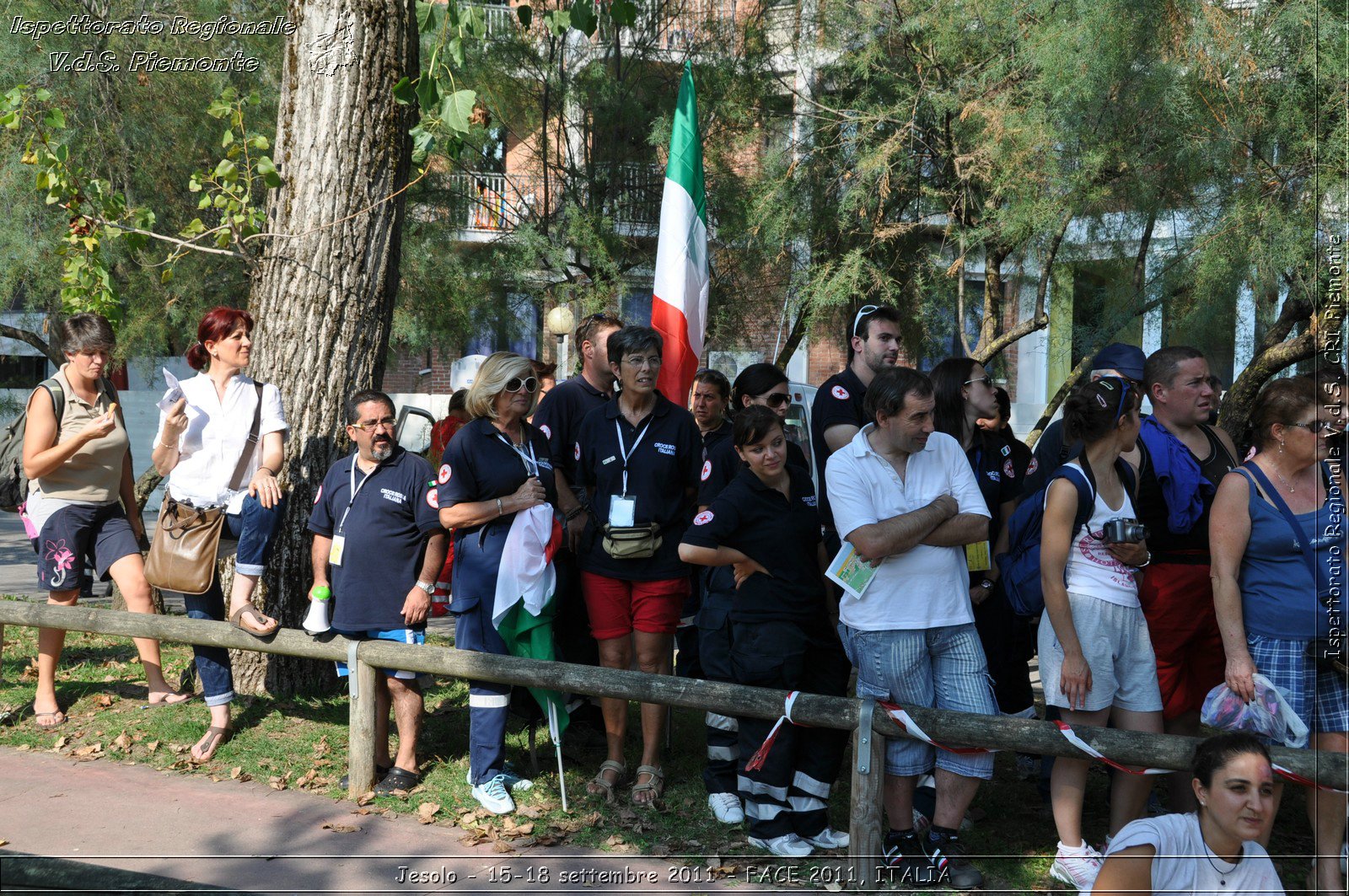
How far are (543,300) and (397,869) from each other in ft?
42.7

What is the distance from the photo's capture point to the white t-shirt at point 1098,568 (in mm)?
4254

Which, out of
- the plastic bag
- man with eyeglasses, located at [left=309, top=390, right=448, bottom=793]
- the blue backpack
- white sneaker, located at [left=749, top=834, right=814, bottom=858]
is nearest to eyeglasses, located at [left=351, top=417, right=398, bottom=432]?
man with eyeglasses, located at [left=309, top=390, right=448, bottom=793]

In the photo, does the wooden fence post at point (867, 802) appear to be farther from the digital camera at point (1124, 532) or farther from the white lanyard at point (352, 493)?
the white lanyard at point (352, 493)

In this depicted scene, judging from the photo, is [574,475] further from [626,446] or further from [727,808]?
[727,808]

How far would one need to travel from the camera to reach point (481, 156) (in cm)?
1585

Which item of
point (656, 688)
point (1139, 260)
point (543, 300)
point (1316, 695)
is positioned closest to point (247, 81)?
point (543, 300)

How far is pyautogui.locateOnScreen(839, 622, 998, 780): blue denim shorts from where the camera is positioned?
4.30m

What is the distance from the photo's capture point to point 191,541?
5.63 m

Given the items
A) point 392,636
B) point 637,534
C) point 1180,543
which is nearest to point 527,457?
point 637,534

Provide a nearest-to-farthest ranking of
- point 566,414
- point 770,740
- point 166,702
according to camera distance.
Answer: point 770,740 < point 566,414 < point 166,702

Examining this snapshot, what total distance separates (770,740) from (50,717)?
4.14 m

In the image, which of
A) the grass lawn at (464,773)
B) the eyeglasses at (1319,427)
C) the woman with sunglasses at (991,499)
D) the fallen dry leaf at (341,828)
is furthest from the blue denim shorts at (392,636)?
the eyeglasses at (1319,427)

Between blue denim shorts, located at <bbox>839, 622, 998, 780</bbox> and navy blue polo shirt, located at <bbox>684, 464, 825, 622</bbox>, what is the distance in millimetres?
402

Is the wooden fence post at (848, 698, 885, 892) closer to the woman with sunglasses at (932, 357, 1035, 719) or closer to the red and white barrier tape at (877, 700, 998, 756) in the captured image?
the red and white barrier tape at (877, 700, 998, 756)
